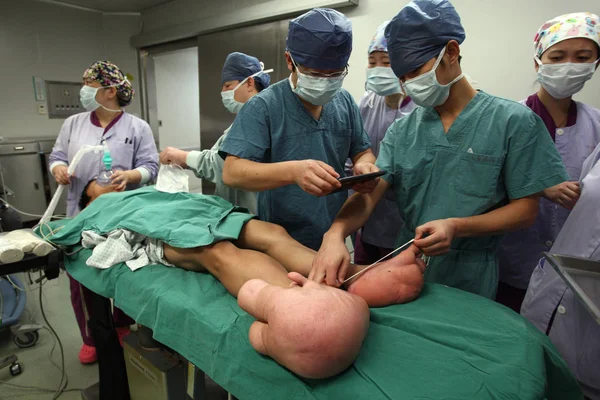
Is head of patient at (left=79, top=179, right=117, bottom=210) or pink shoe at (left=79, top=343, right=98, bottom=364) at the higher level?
head of patient at (left=79, top=179, right=117, bottom=210)

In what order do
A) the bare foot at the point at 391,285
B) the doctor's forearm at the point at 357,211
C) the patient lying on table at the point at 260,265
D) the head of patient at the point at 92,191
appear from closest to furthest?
1. the patient lying on table at the point at 260,265
2. the bare foot at the point at 391,285
3. the doctor's forearm at the point at 357,211
4. the head of patient at the point at 92,191

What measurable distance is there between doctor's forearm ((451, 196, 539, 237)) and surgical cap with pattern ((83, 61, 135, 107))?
2.13m

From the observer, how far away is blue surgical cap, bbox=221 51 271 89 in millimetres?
2092

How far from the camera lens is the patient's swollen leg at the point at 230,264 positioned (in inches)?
43.9

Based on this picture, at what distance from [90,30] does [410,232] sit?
4732 millimetres

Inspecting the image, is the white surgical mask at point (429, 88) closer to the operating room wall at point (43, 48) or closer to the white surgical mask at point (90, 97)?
the white surgical mask at point (90, 97)

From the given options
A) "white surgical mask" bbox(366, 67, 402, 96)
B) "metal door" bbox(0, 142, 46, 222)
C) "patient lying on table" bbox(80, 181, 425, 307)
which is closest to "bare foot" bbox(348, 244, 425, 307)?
"patient lying on table" bbox(80, 181, 425, 307)

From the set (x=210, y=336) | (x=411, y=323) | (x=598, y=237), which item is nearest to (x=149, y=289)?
(x=210, y=336)

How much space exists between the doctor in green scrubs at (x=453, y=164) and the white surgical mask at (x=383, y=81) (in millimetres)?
498

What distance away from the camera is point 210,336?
36.6 inches

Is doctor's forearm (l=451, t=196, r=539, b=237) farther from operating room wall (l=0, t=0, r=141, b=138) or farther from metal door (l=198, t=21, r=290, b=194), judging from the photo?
operating room wall (l=0, t=0, r=141, b=138)

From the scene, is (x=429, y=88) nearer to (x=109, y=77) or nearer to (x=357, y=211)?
(x=357, y=211)

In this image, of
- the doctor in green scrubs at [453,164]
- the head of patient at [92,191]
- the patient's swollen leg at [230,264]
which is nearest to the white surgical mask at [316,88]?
the doctor in green scrubs at [453,164]

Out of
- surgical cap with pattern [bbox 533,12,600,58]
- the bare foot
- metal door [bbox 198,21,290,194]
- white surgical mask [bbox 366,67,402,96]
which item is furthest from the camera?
metal door [bbox 198,21,290,194]
